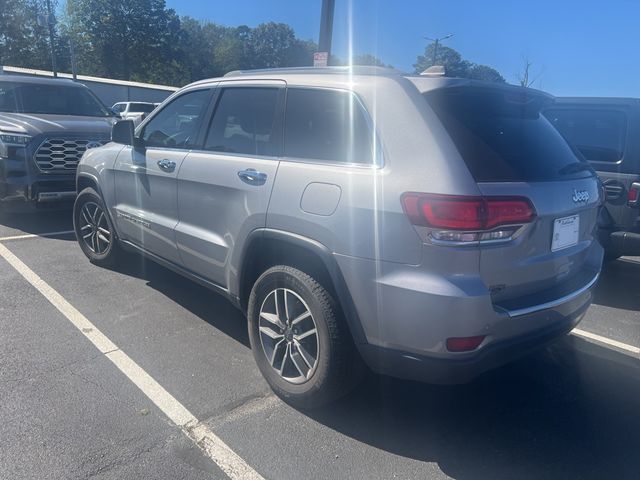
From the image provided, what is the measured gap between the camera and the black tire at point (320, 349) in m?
2.74

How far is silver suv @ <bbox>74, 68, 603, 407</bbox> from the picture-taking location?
94.0 inches

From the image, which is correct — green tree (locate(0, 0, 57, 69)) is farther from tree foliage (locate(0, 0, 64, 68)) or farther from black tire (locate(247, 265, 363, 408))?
black tire (locate(247, 265, 363, 408))

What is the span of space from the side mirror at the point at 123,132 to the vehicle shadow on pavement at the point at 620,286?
4.49 meters

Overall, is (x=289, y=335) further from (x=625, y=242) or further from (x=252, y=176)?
(x=625, y=242)

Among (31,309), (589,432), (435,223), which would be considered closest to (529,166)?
(435,223)

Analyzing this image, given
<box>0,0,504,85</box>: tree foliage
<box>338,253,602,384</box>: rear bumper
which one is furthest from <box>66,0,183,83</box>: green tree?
<box>338,253,602,384</box>: rear bumper

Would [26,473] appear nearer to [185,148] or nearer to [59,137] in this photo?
[185,148]

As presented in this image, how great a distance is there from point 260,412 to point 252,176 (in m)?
1.38

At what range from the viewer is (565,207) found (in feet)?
8.93

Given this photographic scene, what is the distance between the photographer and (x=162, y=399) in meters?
3.09

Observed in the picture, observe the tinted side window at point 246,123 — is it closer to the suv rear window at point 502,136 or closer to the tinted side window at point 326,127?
the tinted side window at point 326,127

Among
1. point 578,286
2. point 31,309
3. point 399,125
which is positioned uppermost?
point 399,125

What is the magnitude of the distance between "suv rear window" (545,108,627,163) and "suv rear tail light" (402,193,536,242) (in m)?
3.12

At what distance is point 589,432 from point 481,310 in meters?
1.21
